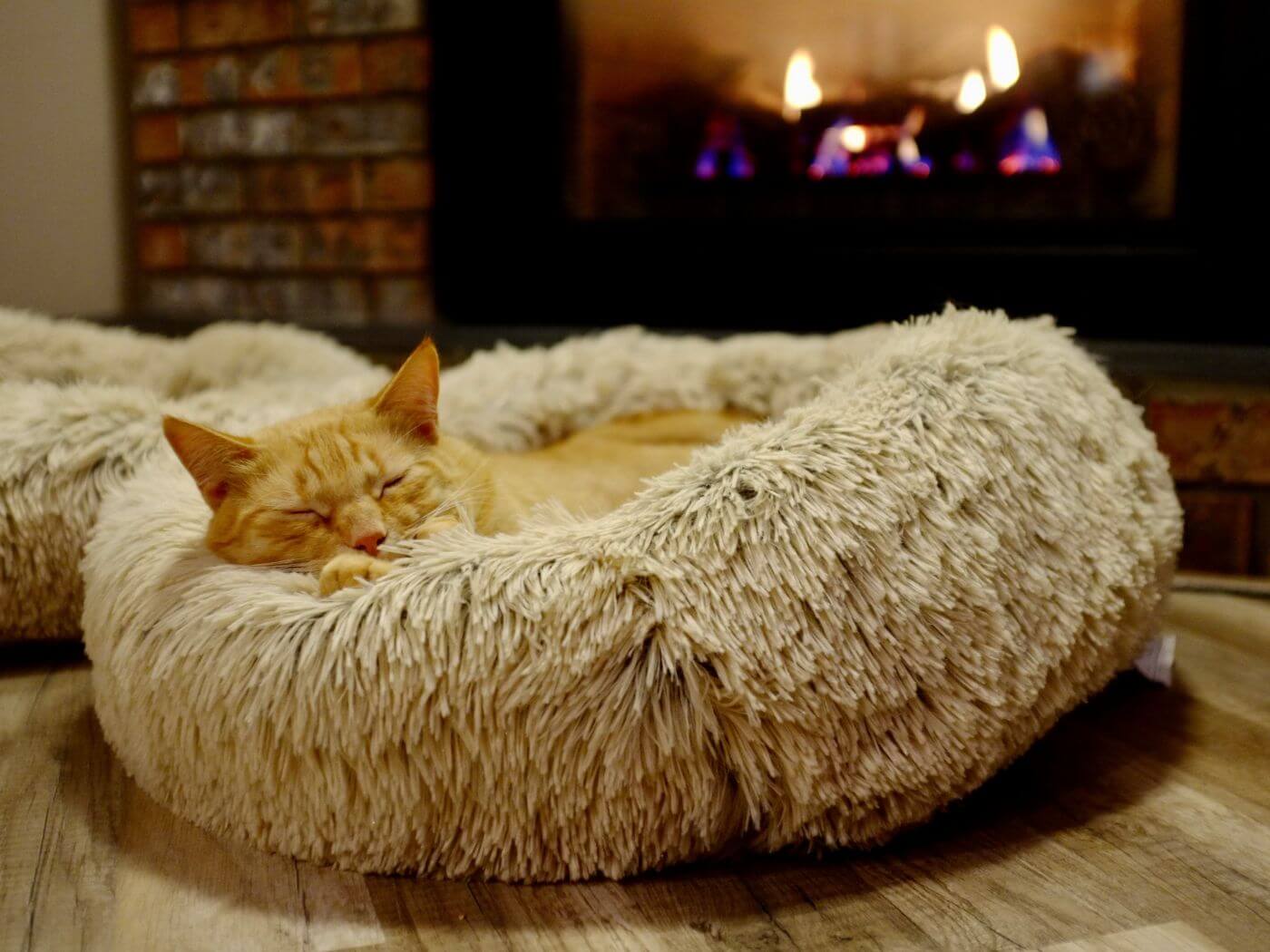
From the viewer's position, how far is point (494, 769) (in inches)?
32.6

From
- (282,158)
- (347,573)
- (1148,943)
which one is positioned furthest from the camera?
(282,158)

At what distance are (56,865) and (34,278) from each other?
1.70 metres

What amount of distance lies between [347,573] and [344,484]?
0.33 ft

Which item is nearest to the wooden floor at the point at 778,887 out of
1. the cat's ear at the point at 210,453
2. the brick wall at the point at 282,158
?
the cat's ear at the point at 210,453

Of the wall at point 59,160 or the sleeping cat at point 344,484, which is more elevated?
the wall at point 59,160

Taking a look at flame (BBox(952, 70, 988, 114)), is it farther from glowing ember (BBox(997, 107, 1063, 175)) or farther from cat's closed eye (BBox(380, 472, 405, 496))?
cat's closed eye (BBox(380, 472, 405, 496))

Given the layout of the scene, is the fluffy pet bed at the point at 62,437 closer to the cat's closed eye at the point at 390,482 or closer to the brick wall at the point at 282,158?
the cat's closed eye at the point at 390,482

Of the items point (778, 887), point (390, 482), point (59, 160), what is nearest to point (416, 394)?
point (390, 482)

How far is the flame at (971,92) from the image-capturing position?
6.14ft

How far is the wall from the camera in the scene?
2.14m

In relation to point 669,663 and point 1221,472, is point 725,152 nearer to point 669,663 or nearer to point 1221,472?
point 1221,472

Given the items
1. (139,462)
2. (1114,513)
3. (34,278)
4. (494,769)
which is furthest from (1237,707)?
(34,278)

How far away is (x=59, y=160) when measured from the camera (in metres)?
2.24

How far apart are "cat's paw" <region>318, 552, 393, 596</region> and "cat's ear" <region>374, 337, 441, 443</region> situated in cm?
17
